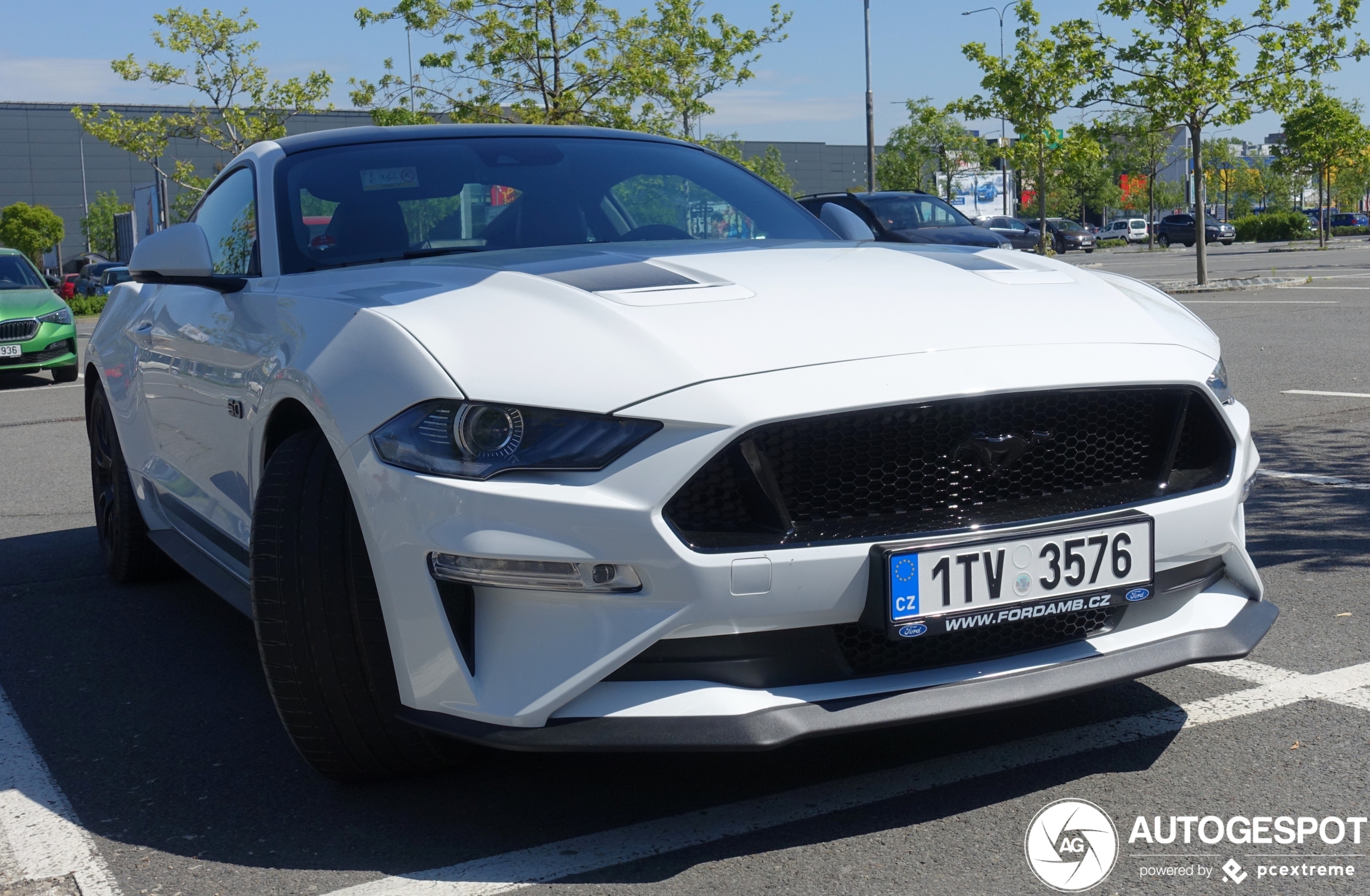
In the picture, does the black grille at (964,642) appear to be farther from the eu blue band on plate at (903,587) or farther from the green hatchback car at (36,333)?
the green hatchback car at (36,333)

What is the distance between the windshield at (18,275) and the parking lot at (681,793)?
11.7m

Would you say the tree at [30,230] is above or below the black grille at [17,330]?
above

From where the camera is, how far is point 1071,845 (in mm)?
2471

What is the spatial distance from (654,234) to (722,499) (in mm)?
1580

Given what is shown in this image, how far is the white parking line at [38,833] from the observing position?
8.21 feet

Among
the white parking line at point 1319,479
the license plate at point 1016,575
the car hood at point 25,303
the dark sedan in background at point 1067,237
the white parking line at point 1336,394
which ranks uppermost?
the dark sedan in background at point 1067,237

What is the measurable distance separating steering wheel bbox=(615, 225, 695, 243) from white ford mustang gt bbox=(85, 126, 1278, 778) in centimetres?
61

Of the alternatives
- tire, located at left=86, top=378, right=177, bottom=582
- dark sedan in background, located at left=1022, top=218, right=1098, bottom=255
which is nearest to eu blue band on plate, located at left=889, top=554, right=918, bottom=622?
tire, located at left=86, top=378, right=177, bottom=582

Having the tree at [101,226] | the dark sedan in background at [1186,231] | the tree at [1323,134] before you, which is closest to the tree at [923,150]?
the dark sedan in background at [1186,231]

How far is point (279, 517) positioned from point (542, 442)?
0.63 metres

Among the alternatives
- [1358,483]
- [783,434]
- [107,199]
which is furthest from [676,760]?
[107,199]

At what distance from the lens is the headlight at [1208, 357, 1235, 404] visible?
9.11 ft

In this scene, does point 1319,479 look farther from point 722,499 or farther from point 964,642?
point 722,499

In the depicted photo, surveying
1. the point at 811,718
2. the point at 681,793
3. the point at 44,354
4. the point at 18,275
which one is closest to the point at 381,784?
the point at 681,793
